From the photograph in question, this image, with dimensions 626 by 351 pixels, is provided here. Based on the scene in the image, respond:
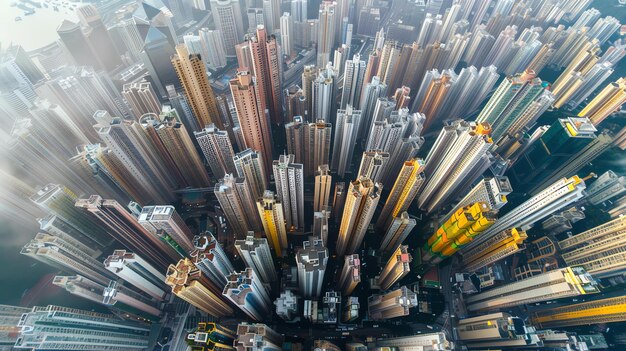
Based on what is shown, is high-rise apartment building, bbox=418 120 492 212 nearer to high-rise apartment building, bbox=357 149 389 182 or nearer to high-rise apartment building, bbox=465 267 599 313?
high-rise apartment building, bbox=357 149 389 182

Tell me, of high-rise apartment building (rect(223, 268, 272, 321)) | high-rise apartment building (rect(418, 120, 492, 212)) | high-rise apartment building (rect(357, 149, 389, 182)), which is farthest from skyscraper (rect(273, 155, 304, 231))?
A: high-rise apartment building (rect(418, 120, 492, 212))

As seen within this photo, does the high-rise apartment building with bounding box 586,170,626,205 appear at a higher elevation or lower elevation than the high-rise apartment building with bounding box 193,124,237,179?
lower

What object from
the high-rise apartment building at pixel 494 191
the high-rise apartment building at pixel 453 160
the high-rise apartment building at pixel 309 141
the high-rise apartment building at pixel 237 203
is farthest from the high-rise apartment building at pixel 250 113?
the high-rise apartment building at pixel 494 191

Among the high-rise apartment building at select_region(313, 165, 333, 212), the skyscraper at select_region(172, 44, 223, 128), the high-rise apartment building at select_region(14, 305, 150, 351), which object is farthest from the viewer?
the skyscraper at select_region(172, 44, 223, 128)

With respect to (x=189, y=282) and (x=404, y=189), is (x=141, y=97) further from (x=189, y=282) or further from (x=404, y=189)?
(x=404, y=189)

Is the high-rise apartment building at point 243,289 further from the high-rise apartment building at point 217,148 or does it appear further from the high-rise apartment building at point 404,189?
the high-rise apartment building at point 404,189

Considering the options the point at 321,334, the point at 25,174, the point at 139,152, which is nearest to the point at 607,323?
the point at 321,334

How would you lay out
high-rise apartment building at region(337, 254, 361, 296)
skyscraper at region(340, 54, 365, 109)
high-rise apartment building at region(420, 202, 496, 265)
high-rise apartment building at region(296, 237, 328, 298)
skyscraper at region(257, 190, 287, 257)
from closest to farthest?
high-rise apartment building at region(296, 237, 328, 298) → high-rise apartment building at region(420, 202, 496, 265) → high-rise apartment building at region(337, 254, 361, 296) → skyscraper at region(257, 190, 287, 257) → skyscraper at region(340, 54, 365, 109)

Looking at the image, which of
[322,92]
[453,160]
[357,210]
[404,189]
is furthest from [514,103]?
[357,210]
